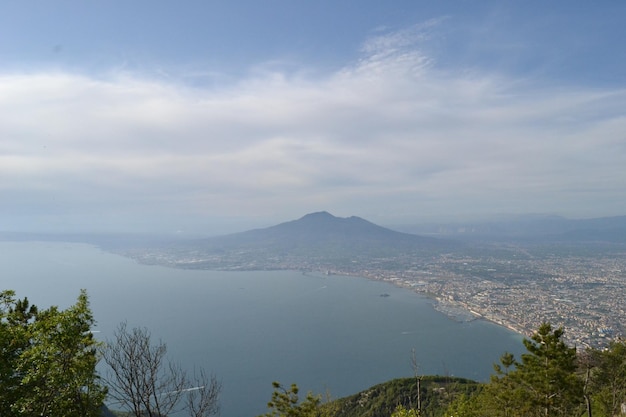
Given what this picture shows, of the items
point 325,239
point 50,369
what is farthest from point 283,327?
point 325,239

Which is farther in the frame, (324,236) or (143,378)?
(324,236)

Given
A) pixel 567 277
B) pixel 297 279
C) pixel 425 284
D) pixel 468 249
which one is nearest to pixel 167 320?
pixel 297 279

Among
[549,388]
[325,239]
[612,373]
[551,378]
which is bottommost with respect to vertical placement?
[612,373]

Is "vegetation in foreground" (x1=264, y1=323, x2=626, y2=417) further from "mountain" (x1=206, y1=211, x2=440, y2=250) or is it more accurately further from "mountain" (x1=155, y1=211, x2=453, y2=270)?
"mountain" (x1=206, y1=211, x2=440, y2=250)

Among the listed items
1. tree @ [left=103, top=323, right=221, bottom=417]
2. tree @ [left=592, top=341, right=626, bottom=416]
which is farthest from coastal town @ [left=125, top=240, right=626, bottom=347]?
tree @ [left=103, top=323, right=221, bottom=417]

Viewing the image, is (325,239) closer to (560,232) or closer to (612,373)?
(560,232)

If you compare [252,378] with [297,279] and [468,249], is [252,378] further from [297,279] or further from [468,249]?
[468,249]
